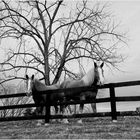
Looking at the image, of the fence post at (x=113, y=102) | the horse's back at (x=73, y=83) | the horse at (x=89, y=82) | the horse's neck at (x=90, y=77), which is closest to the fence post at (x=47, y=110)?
the horse at (x=89, y=82)

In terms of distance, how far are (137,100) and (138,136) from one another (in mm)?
3083

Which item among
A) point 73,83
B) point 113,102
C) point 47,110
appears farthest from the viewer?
point 73,83

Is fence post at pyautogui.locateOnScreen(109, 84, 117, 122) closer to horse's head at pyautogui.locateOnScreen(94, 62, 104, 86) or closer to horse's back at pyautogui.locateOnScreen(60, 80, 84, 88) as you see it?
horse's head at pyautogui.locateOnScreen(94, 62, 104, 86)

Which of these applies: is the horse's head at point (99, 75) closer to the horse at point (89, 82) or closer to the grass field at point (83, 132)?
the horse at point (89, 82)

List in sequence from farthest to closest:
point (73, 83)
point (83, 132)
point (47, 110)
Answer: point (73, 83) → point (47, 110) → point (83, 132)

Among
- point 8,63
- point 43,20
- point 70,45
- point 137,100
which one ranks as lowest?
point 137,100

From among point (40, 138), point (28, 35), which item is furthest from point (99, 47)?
point (40, 138)

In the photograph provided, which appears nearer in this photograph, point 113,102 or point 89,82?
point 113,102

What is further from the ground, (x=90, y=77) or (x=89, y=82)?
(x=90, y=77)

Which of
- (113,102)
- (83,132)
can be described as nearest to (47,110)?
(113,102)

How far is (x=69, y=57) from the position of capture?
1972 cm

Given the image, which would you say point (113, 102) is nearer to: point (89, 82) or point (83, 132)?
point (89, 82)

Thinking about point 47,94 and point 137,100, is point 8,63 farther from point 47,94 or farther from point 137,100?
point 137,100

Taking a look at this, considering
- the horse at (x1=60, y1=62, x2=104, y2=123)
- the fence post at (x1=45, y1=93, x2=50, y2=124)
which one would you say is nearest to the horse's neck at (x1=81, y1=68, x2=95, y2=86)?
the horse at (x1=60, y1=62, x2=104, y2=123)
